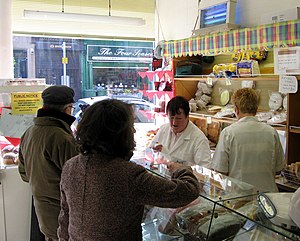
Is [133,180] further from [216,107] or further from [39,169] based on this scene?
[216,107]

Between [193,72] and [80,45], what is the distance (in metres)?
1.96

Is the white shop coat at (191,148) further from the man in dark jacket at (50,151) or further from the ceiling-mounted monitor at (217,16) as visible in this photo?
the ceiling-mounted monitor at (217,16)

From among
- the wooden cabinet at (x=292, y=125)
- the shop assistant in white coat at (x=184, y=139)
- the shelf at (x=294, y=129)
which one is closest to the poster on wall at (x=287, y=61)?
the wooden cabinet at (x=292, y=125)

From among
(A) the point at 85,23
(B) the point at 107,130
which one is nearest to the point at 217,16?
(A) the point at 85,23

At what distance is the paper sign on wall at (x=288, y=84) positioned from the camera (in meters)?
2.87

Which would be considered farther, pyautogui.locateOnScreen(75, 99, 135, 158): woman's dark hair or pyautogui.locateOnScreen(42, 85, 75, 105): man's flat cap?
pyautogui.locateOnScreen(42, 85, 75, 105): man's flat cap

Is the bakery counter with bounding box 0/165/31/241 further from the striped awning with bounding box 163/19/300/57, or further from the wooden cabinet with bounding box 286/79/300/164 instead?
the wooden cabinet with bounding box 286/79/300/164

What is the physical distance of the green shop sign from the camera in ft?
18.0

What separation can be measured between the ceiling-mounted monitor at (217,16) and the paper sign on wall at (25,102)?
5.97 feet

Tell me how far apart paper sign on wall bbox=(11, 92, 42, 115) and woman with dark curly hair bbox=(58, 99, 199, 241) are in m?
2.11

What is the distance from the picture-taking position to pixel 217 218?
158cm

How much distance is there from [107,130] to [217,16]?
274 cm

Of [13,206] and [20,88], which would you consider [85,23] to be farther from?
[13,206]

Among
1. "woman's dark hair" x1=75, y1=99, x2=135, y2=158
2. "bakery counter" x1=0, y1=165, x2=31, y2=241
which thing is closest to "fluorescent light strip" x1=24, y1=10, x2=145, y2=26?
"bakery counter" x1=0, y1=165, x2=31, y2=241
